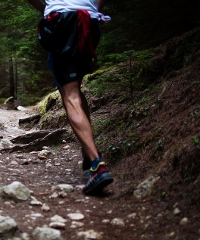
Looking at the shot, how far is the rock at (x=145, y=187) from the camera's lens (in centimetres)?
231

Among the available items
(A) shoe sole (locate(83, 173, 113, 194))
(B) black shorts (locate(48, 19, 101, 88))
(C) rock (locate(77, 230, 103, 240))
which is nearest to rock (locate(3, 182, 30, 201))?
(A) shoe sole (locate(83, 173, 113, 194))

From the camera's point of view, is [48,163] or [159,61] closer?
[48,163]

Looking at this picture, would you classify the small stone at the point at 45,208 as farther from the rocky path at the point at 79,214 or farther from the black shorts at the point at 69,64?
the black shorts at the point at 69,64

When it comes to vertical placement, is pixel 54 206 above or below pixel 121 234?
below

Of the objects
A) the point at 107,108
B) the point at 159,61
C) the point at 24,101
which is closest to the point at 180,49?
the point at 159,61

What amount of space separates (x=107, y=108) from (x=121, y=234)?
440 cm

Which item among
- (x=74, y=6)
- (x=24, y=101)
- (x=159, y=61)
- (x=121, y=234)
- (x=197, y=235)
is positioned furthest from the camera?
(x=24, y=101)

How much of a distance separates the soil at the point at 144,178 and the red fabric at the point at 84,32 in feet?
3.65

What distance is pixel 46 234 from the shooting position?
1798 millimetres

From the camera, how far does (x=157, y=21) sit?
546 cm

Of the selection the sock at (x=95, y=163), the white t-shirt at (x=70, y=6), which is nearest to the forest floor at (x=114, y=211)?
the sock at (x=95, y=163)

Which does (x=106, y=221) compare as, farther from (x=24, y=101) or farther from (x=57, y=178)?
(x=24, y=101)

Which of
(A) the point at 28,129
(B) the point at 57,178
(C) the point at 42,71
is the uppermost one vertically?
(B) the point at 57,178

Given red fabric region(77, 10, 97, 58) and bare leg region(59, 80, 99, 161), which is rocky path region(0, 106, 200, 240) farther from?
red fabric region(77, 10, 97, 58)
